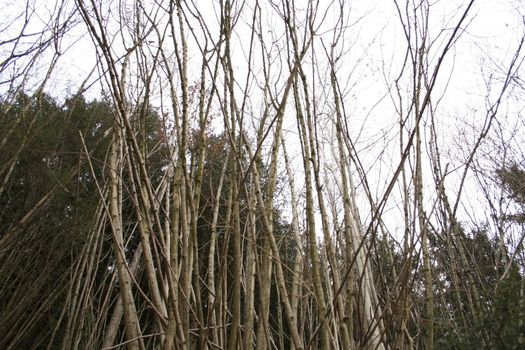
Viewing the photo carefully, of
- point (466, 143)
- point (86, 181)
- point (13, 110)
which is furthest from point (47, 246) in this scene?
point (466, 143)

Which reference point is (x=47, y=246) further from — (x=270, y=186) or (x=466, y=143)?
(x=466, y=143)

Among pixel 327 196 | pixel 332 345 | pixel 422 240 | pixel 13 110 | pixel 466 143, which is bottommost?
pixel 332 345

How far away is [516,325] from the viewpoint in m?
0.82

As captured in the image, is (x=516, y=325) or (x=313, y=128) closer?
(x=516, y=325)

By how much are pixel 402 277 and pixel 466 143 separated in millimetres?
3244

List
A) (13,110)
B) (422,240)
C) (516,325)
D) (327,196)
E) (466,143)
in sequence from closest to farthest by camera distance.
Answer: (516,325) < (422,240) < (327,196) < (466,143) < (13,110)

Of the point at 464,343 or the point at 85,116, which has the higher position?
the point at 85,116

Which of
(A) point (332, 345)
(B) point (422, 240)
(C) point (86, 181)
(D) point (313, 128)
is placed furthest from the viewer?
(C) point (86, 181)

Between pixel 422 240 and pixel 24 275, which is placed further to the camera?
pixel 24 275

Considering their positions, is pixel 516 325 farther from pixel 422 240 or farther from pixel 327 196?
pixel 327 196

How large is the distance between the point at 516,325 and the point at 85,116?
527 cm

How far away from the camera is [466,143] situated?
376 cm

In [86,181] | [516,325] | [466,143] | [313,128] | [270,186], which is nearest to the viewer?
[516,325]

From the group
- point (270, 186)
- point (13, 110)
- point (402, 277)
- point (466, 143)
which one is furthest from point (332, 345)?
point (13, 110)
